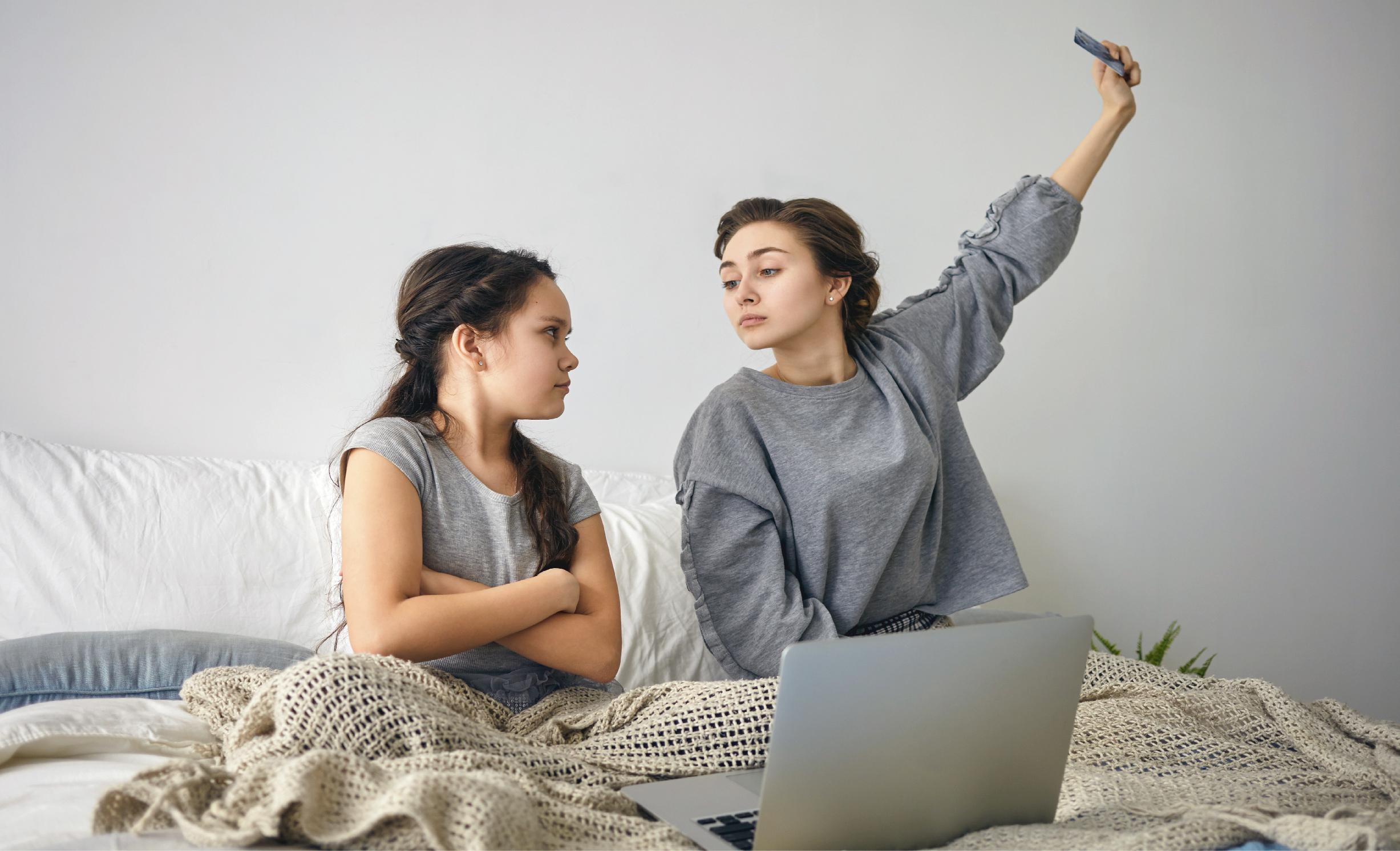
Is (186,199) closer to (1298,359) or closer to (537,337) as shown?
(537,337)

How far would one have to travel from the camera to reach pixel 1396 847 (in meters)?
0.66

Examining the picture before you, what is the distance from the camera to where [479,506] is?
112 centimetres

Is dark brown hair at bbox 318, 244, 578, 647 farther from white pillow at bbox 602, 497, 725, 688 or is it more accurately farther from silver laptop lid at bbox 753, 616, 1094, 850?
silver laptop lid at bbox 753, 616, 1094, 850

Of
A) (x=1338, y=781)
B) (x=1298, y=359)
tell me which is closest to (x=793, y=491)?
(x=1338, y=781)

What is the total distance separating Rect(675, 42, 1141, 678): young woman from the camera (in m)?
1.25

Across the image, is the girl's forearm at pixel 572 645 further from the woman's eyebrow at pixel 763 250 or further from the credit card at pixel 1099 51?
the credit card at pixel 1099 51

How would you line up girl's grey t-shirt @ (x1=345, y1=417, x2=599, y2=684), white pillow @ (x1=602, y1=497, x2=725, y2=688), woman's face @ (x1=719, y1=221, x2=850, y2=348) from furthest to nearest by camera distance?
white pillow @ (x1=602, y1=497, x2=725, y2=688)
woman's face @ (x1=719, y1=221, x2=850, y2=348)
girl's grey t-shirt @ (x1=345, y1=417, x2=599, y2=684)

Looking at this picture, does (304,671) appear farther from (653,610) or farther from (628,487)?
(628,487)

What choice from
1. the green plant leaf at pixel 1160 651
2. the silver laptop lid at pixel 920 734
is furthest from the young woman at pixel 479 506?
the green plant leaf at pixel 1160 651

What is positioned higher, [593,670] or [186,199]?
[186,199]

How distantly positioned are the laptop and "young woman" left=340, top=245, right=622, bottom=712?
0.29 metres

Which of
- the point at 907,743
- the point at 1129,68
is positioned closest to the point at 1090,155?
the point at 1129,68

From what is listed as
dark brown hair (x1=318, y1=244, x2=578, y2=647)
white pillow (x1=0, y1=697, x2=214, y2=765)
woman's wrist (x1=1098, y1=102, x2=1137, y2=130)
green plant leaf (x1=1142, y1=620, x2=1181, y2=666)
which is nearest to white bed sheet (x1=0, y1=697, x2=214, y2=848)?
white pillow (x1=0, y1=697, x2=214, y2=765)

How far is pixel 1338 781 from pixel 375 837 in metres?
0.92
